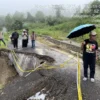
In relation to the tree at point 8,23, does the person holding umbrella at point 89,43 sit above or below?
above

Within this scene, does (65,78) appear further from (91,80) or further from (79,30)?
(79,30)

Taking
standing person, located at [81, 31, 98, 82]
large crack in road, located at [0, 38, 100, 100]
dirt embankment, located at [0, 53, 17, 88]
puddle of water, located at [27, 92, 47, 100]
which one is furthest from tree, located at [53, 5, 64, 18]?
puddle of water, located at [27, 92, 47, 100]

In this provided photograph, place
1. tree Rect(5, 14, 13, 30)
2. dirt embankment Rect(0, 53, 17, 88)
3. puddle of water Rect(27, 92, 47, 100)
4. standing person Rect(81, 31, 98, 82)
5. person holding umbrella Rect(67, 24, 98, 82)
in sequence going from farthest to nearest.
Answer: tree Rect(5, 14, 13, 30), dirt embankment Rect(0, 53, 17, 88), standing person Rect(81, 31, 98, 82), person holding umbrella Rect(67, 24, 98, 82), puddle of water Rect(27, 92, 47, 100)

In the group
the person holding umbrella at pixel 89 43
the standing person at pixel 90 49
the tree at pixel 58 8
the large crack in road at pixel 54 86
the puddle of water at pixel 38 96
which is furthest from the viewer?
the tree at pixel 58 8

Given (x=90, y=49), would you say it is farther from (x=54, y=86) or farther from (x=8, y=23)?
(x=8, y=23)

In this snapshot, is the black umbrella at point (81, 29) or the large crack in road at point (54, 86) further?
the black umbrella at point (81, 29)

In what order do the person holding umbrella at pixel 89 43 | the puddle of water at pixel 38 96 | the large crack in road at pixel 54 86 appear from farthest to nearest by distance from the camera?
the person holding umbrella at pixel 89 43 < the puddle of water at pixel 38 96 < the large crack in road at pixel 54 86

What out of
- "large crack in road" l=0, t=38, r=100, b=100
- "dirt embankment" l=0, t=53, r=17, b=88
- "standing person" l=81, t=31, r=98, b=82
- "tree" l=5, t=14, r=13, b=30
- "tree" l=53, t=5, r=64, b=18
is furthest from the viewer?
"tree" l=53, t=5, r=64, b=18

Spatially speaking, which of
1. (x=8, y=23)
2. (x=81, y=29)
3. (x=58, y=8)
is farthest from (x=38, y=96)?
(x=58, y=8)

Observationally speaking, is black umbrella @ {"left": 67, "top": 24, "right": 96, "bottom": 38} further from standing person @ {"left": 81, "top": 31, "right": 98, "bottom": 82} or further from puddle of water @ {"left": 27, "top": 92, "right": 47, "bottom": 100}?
puddle of water @ {"left": 27, "top": 92, "right": 47, "bottom": 100}

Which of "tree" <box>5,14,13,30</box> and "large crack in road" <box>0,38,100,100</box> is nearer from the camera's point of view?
"large crack in road" <box>0,38,100,100</box>

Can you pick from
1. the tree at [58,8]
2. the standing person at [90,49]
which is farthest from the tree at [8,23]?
the standing person at [90,49]

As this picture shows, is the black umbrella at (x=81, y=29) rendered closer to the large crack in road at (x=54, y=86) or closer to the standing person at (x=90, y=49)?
the standing person at (x=90, y=49)

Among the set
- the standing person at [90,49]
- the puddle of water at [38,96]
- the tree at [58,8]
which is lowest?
the puddle of water at [38,96]
